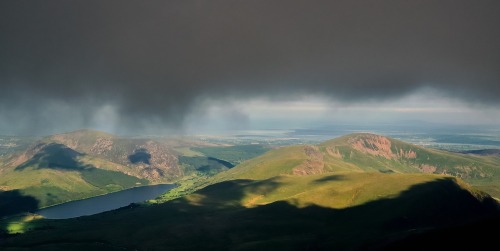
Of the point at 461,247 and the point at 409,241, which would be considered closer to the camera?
the point at 461,247

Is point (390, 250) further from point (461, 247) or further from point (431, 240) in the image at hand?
point (461, 247)

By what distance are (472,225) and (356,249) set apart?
5972 centimetres

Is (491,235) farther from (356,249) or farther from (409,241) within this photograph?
(356,249)

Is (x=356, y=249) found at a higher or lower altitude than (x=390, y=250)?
lower

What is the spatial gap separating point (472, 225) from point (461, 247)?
100ft

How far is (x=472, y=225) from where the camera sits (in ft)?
526

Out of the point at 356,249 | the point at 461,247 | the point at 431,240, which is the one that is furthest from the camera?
the point at 356,249

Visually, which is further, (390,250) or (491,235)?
(390,250)

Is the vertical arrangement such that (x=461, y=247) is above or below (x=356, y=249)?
above

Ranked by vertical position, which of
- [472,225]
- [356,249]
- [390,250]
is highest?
[472,225]

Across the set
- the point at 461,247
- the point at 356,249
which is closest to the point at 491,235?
the point at 461,247

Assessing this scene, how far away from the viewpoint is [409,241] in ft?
526

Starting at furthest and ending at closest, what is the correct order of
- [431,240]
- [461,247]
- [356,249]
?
[356,249], [431,240], [461,247]

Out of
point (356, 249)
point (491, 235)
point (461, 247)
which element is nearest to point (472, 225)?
point (491, 235)
